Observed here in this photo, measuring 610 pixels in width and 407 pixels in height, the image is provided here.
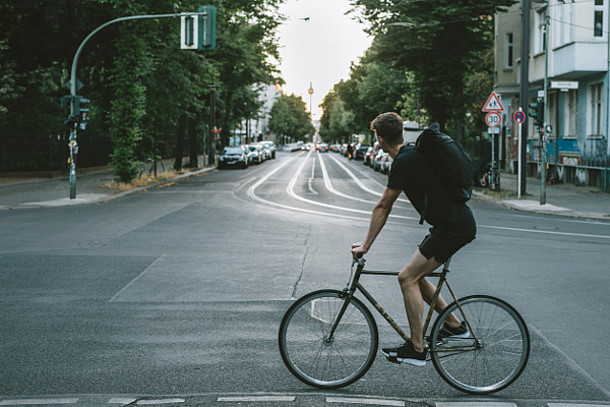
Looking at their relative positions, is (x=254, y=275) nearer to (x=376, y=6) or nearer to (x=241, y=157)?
(x=376, y=6)

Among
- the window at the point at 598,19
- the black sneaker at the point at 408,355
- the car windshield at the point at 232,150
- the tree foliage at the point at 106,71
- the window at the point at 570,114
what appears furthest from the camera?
the car windshield at the point at 232,150

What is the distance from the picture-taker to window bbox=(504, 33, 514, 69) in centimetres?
3947

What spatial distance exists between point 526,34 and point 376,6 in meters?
10.8

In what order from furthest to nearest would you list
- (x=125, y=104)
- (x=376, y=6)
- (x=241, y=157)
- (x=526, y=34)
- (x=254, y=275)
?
(x=241, y=157) → (x=376, y=6) → (x=125, y=104) → (x=526, y=34) → (x=254, y=275)

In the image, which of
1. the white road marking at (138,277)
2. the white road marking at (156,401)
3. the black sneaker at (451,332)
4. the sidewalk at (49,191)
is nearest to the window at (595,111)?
the sidewalk at (49,191)

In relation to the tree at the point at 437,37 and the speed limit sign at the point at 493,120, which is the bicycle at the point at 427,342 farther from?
the tree at the point at 437,37

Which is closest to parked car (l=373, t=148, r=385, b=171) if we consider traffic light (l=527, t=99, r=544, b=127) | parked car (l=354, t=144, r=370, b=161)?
parked car (l=354, t=144, r=370, b=161)

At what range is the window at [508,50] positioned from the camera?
1554 inches

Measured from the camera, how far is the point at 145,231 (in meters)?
15.0

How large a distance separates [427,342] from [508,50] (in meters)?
36.8

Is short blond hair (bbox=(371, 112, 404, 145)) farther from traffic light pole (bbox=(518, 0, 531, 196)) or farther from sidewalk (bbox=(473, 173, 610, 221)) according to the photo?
A: traffic light pole (bbox=(518, 0, 531, 196))

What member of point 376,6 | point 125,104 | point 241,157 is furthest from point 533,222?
point 241,157

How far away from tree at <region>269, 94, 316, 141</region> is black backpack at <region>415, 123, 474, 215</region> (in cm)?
13132

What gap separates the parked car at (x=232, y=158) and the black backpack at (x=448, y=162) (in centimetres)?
4601
